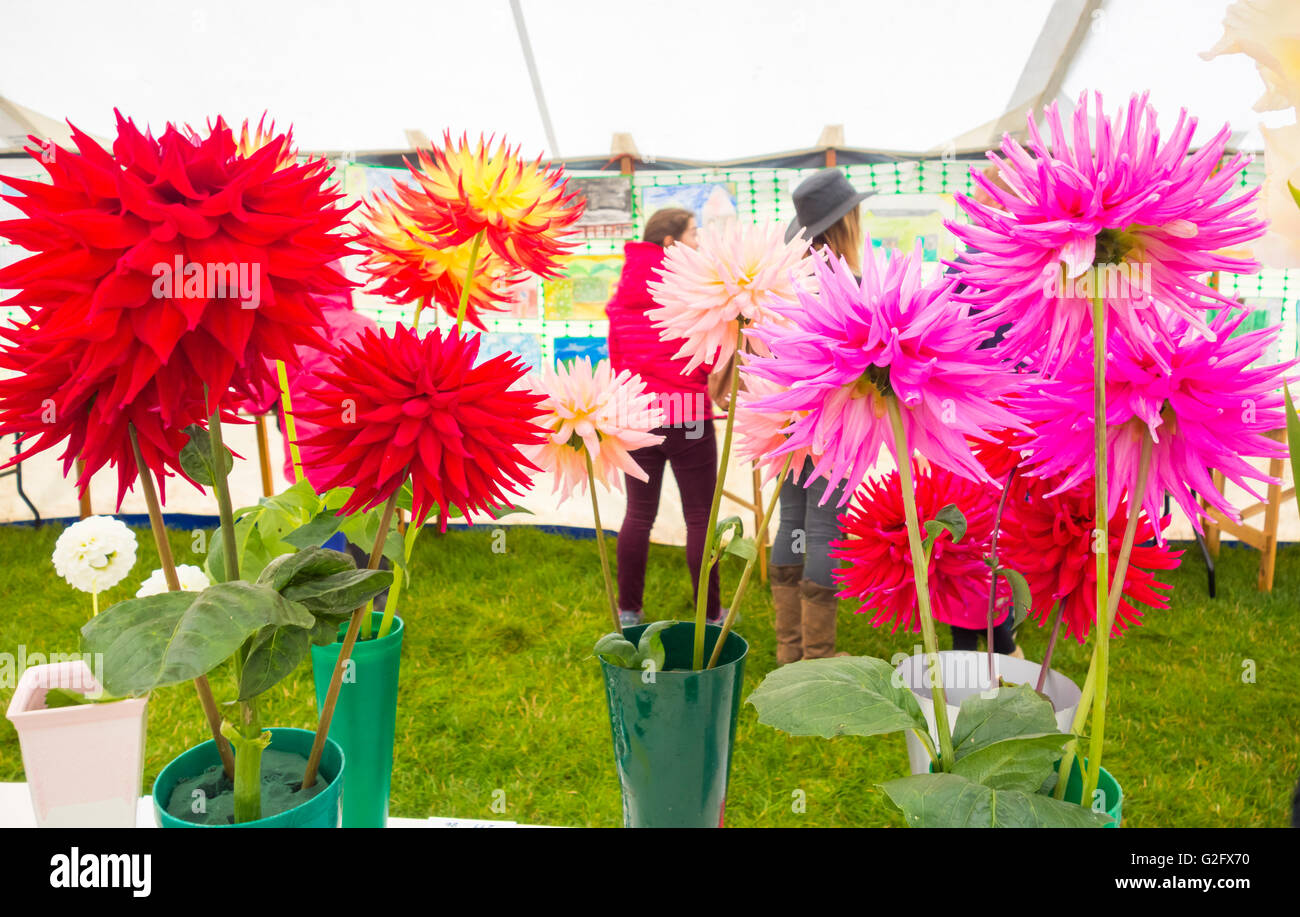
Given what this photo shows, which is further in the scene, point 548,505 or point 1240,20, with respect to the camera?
point 548,505

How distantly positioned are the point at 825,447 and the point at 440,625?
2.18 meters

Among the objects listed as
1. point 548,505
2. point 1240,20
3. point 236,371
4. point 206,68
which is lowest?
point 548,505

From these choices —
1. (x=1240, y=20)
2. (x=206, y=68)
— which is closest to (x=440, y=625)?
(x=206, y=68)

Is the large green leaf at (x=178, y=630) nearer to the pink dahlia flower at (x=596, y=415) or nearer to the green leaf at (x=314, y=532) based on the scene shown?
the green leaf at (x=314, y=532)

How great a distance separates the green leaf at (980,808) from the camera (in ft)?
1.09

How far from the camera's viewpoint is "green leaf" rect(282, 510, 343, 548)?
42 cm

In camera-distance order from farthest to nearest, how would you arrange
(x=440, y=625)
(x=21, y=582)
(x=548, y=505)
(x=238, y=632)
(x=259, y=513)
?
(x=548, y=505), (x=21, y=582), (x=440, y=625), (x=259, y=513), (x=238, y=632)

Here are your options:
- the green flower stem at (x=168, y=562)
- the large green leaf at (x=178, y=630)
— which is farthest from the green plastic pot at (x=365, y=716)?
the large green leaf at (x=178, y=630)

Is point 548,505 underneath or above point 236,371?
underneath

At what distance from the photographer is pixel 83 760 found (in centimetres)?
53

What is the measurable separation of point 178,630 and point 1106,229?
40cm

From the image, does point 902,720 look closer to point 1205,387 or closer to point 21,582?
point 1205,387

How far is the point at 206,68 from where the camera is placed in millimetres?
2416

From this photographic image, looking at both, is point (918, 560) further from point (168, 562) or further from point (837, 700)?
point (168, 562)
